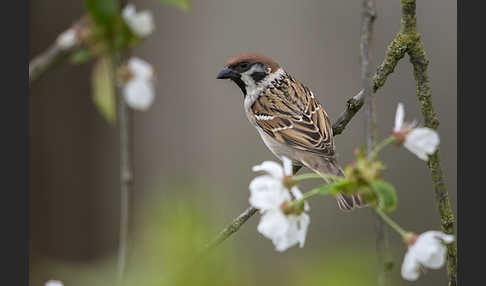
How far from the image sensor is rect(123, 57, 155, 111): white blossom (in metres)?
0.45

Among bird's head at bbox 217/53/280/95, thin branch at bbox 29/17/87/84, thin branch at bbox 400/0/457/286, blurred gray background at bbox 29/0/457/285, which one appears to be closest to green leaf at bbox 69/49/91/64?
thin branch at bbox 29/17/87/84

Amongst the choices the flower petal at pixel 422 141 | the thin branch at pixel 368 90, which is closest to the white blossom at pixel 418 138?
the flower petal at pixel 422 141

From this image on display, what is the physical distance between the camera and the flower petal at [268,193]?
24.4 inches

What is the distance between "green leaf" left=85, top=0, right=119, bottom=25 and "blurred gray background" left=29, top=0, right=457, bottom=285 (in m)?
1.40

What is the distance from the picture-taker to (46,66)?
44 centimetres

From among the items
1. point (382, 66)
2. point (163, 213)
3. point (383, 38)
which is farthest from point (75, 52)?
point (383, 38)

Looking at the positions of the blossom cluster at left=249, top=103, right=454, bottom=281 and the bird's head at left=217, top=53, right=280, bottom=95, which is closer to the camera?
the blossom cluster at left=249, top=103, right=454, bottom=281

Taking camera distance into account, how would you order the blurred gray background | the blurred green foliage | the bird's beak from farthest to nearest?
1. the blurred gray background
2. the bird's beak
3. the blurred green foliage

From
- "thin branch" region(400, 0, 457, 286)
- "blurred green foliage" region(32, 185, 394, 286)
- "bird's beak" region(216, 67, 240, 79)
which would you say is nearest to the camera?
"blurred green foliage" region(32, 185, 394, 286)

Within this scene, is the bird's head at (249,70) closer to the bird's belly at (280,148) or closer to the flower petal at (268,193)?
the bird's belly at (280,148)

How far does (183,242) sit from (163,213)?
0.02m

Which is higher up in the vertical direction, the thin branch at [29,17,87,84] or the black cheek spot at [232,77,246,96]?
the black cheek spot at [232,77,246,96]

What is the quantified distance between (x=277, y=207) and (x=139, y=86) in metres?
0.24

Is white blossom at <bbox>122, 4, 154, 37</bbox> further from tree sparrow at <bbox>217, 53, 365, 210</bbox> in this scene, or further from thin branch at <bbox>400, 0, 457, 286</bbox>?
tree sparrow at <bbox>217, 53, 365, 210</bbox>
